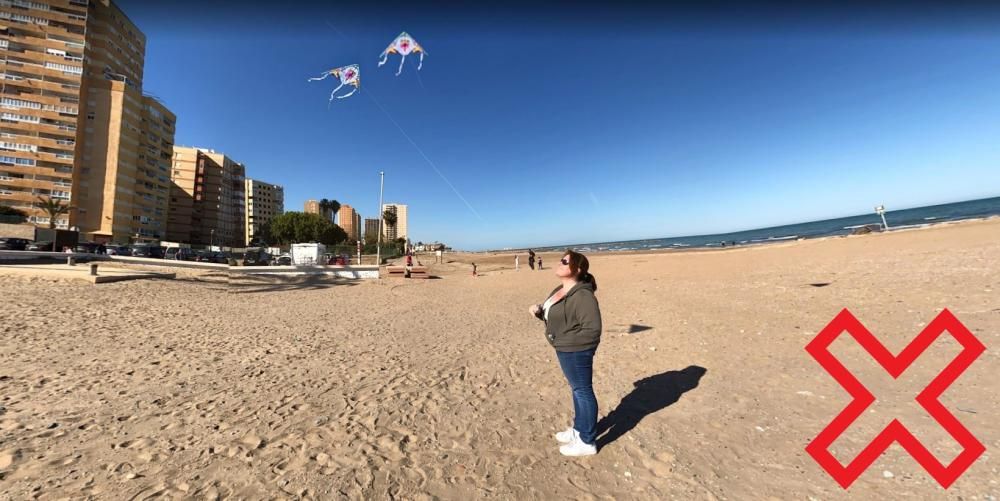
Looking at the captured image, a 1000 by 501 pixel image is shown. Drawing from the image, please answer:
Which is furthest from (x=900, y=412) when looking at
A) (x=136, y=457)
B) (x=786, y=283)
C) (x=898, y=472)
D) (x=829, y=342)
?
(x=786, y=283)

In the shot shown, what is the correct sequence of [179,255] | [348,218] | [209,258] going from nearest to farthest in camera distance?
[179,255]
[209,258]
[348,218]

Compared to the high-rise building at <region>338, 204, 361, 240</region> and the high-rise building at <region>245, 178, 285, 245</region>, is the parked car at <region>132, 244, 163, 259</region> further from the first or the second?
the high-rise building at <region>338, 204, 361, 240</region>

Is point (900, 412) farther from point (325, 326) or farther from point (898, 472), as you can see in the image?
point (325, 326)

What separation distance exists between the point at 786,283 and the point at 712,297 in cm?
334

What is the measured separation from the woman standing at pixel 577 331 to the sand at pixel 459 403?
48cm

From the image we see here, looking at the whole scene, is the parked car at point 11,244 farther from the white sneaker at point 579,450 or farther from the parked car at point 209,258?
the white sneaker at point 579,450

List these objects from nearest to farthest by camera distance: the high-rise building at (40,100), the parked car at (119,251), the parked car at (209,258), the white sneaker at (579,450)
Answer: the white sneaker at (579,450)
the parked car at (119,251)
the parked car at (209,258)
the high-rise building at (40,100)

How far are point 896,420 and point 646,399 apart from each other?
2.54 m

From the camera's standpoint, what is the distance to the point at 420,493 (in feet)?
9.87

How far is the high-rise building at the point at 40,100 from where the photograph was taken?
54.6 metres

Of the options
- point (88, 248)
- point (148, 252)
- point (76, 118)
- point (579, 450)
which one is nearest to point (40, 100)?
point (76, 118)

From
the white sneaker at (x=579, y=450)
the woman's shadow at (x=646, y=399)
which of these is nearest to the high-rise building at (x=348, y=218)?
the woman's shadow at (x=646, y=399)

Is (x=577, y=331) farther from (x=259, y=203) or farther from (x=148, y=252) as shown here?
(x=259, y=203)

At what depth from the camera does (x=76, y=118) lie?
5812cm
